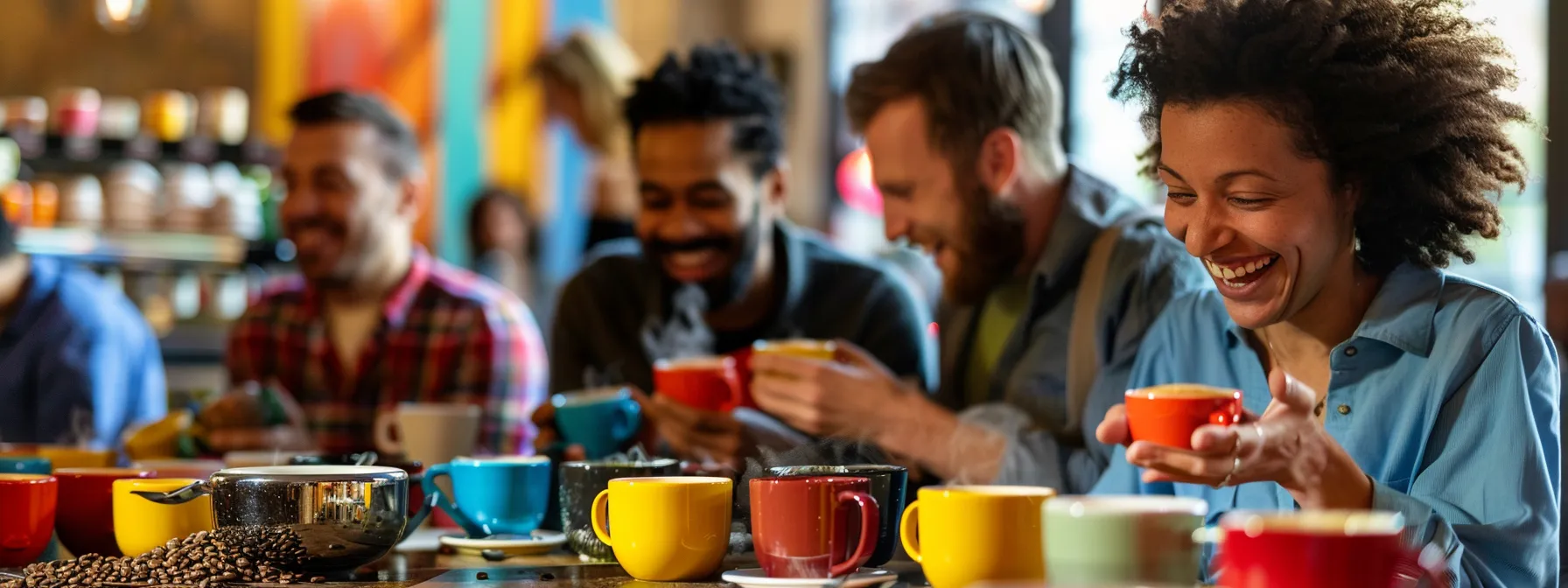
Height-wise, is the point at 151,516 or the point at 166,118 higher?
the point at 166,118

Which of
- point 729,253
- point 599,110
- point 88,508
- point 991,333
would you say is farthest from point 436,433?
point 599,110

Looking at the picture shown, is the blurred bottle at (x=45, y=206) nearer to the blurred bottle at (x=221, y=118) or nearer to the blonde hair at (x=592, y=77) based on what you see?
the blurred bottle at (x=221, y=118)

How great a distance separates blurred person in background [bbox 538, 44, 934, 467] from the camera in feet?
8.81

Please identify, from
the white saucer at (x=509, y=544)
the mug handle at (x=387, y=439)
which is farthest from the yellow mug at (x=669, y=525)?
the mug handle at (x=387, y=439)

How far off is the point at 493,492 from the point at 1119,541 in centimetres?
80

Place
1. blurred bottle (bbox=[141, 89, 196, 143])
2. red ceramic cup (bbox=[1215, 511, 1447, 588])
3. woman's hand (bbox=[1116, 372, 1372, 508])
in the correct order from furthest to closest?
blurred bottle (bbox=[141, 89, 196, 143]) < woman's hand (bbox=[1116, 372, 1372, 508]) < red ceramic cup (bbox=[1215, 511, 1447, 588])

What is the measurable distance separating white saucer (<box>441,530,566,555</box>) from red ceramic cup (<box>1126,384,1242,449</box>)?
24.9 inches

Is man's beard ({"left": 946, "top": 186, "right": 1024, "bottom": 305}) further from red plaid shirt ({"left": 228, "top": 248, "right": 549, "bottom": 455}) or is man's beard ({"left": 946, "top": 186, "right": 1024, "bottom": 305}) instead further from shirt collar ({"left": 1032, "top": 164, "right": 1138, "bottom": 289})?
red plaid shirt ({"left": 228, "top": 248, "right": 549, "bottom": 455})

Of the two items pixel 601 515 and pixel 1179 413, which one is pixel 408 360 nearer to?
pixel 601 515

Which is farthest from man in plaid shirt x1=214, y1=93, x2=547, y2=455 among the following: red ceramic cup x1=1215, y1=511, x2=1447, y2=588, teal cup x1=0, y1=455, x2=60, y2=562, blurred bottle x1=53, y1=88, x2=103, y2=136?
blurred bottle x1=53, y1=88, x2=103, y2=136

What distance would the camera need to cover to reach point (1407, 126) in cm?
148

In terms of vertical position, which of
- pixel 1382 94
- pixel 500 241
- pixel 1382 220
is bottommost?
pixel 1382 220

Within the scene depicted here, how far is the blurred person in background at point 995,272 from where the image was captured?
6.63 ft

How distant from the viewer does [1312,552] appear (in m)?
0.85
